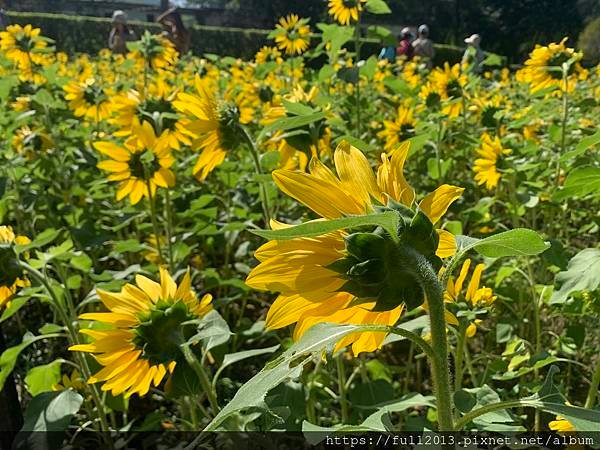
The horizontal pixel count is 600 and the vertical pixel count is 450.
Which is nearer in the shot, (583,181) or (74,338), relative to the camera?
(583,181)

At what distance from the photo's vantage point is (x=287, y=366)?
23.9 inches

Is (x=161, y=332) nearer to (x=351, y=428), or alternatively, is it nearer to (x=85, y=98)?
(x=351, y=428)

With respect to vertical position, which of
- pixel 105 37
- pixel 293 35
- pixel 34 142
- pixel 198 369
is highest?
pixel 105 37

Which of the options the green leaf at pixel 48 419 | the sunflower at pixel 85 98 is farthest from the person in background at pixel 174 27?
the green leaf at pixel 48 419

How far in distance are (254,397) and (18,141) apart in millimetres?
2891

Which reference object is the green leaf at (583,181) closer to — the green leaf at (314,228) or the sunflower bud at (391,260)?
the sunflower bud at (391,260)

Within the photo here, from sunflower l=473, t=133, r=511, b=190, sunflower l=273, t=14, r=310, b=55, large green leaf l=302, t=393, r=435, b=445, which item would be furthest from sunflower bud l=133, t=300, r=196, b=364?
sunflower l=273, t=14, r=310, b=55

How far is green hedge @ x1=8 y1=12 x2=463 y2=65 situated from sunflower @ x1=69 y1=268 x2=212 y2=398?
15819 mm

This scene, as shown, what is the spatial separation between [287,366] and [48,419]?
890 mm

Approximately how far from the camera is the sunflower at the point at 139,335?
3.55 ft

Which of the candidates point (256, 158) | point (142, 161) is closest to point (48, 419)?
point (256, 158)

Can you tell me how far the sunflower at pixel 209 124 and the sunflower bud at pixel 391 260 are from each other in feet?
3.60

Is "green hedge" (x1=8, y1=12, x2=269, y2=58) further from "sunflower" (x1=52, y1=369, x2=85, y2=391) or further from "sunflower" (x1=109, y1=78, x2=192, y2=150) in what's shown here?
"sunflower" (x1=52, y1=369, x2=85, y2=391)

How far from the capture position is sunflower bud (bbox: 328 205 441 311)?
634 mm
